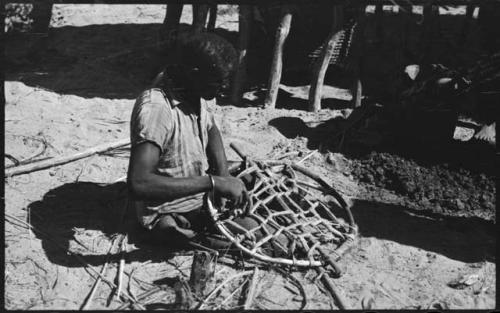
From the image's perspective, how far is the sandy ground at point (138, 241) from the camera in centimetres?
393

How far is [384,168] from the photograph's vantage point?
18.5 ft

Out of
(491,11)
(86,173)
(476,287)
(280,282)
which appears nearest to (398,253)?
(476,287)

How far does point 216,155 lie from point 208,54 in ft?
3.13

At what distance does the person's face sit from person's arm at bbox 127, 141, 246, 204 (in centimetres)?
45

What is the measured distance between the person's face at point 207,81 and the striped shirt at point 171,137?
0.81 ft

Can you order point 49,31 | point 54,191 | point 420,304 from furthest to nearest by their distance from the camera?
point 49,31, point 54,191, point 420,304

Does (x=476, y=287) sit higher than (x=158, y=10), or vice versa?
(x=158, y=10)

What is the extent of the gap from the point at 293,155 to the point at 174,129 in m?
2.01

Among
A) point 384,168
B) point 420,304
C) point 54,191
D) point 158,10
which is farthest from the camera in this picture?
point 158,10

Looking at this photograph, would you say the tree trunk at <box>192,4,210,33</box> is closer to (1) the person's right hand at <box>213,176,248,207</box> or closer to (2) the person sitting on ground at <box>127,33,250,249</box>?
(2) the person sitting on ground at <box>127,33,250,249</box>

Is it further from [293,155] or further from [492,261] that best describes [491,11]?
[492,261]

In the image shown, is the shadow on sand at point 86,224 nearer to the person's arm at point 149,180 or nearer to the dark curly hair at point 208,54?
the person's arm at point 149,180

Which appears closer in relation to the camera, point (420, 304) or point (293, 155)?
point (420, 304)

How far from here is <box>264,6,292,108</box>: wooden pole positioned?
6660mm
